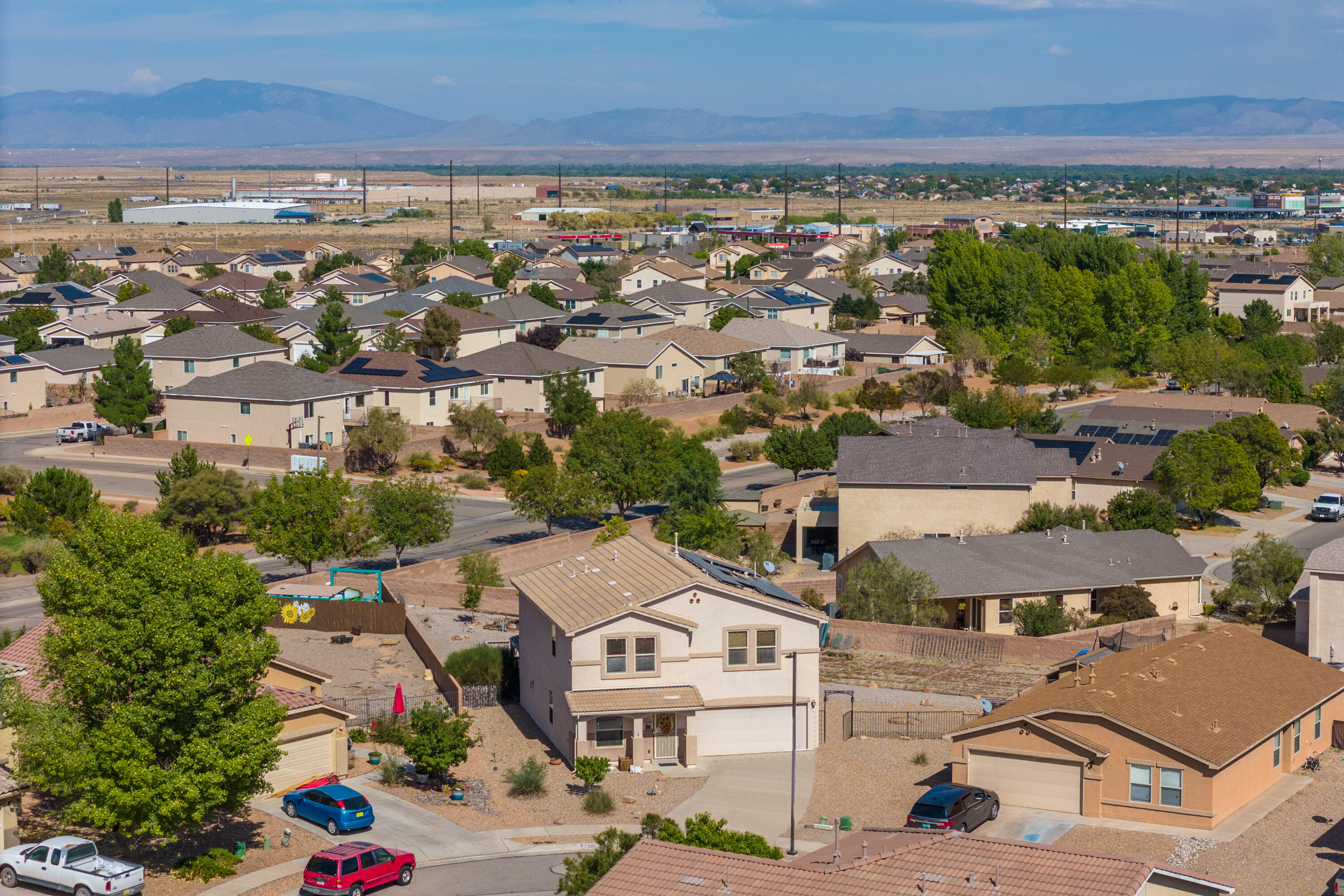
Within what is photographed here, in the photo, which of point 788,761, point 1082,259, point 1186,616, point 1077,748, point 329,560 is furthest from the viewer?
point 1082,259

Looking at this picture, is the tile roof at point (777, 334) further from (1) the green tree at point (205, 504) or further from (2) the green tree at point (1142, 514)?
(1) the green tree at point (205, 504)

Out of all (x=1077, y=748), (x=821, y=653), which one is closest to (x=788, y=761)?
(x=1077, y=748)

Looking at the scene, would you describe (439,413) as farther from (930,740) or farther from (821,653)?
(930,740)

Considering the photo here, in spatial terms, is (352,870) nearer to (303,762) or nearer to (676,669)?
(303,762)

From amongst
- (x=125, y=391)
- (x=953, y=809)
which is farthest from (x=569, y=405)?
(x=953, y=809)

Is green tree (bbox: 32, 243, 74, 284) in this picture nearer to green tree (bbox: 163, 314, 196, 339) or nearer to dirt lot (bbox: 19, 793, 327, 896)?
green tree (bbox: 163, 314, 196, 339)

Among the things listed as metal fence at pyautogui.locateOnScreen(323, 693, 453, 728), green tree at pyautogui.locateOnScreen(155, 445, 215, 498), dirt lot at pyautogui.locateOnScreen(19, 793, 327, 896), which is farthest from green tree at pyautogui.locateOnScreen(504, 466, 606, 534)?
dirt lot at pyautogui.locateOnScreen(19, 793, 327, 896)

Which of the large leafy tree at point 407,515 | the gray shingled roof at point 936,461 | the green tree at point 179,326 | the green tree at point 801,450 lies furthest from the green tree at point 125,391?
the gray shingled roof at point 936,461
